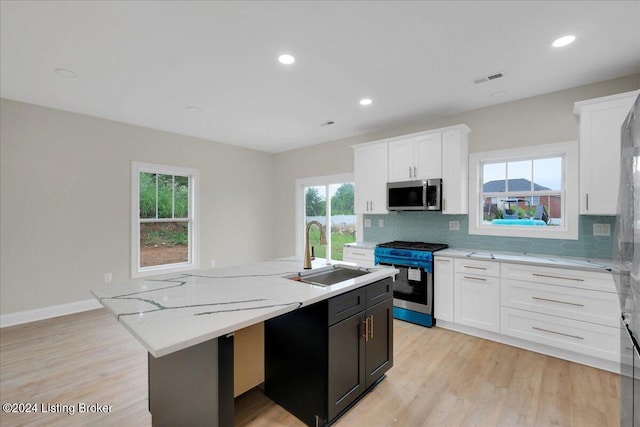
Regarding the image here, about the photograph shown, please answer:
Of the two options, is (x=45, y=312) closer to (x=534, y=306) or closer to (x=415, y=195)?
(x=415, y=195)

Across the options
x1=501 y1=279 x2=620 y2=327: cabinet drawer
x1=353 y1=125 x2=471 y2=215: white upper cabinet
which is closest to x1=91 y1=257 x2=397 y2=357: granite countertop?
x1=501 y1=279 x2=620 y2=327: cabinet drawer

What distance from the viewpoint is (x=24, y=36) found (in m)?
2.15

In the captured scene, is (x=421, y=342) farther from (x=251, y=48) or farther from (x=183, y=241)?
(x=183, y=241)

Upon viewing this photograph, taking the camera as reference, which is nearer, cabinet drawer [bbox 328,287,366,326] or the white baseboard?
cabinet drawer [bbox 328,287,366,326]

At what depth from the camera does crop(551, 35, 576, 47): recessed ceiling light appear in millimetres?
2156

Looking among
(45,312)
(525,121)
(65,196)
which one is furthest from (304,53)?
(45,312)

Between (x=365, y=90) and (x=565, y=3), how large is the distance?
168cm

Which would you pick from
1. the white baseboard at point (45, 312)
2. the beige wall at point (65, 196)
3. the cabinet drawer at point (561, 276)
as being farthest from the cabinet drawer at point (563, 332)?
the white baseboard at point (45, 312)

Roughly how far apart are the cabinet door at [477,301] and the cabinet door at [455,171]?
0.85 metres

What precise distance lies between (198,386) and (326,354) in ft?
2.28

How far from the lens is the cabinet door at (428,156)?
361 centimetres

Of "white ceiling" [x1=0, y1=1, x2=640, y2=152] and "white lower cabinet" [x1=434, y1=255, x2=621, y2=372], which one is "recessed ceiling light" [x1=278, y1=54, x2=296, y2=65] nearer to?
"white ceiling" [x1=0, y1=1, x2=640, y2=152]

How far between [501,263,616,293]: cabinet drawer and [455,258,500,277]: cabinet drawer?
7cm

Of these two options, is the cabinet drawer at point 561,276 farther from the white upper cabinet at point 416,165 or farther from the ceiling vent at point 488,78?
the ceiling vent at point 488,78
